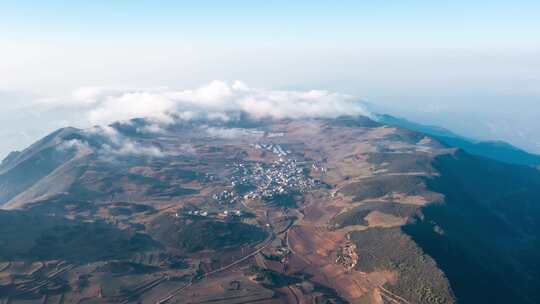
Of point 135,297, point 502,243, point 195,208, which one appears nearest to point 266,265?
point 135,297

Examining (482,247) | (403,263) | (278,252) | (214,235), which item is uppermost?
(403,263)

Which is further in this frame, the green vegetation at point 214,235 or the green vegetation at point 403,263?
the green vegetation at point 214,235

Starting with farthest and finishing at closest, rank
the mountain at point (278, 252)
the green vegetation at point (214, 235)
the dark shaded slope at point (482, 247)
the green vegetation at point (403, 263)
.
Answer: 1. the green vegetation at point (214, 235)
2. the dark shaded slope at point (482, 247)
3. the mountain at point (278, 252)
4. the green vegetation at point (403, 263)

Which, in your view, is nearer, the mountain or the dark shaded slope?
the mountain

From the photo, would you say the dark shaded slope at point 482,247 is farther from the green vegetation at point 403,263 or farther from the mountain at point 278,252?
the green vegetation at point 403,263

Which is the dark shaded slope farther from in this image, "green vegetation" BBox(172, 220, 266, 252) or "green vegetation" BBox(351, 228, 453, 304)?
"green vegetation" BBox(172, 220, 266, 252)

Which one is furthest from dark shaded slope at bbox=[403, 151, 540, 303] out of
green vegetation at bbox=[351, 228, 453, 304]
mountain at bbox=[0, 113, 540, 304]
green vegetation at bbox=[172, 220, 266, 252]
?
green vegetation at bbox=[172, 220, 266, 252]

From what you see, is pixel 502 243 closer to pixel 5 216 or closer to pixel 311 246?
pixel 311 246

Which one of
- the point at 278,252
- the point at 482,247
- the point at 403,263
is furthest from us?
the point at 482,247

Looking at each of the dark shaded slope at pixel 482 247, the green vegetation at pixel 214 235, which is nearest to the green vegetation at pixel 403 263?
the dark shaded slope at pixel 482 247

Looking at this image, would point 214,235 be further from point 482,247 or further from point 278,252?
point 482,247

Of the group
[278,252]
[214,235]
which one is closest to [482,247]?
[278,252]
